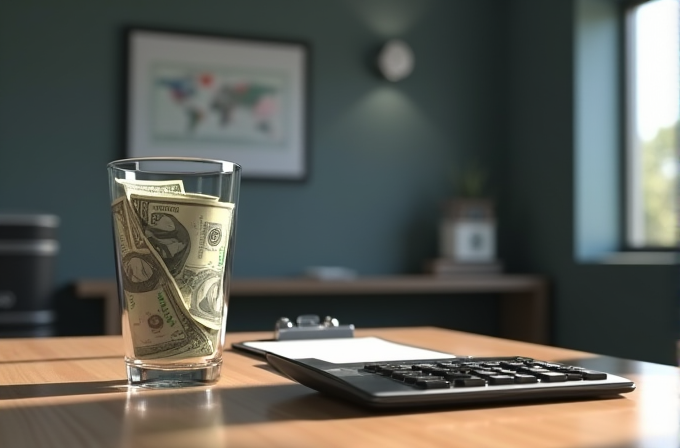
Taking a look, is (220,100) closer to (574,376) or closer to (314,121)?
(314,121)

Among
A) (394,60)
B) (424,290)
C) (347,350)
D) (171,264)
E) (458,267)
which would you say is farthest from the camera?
(394,60)

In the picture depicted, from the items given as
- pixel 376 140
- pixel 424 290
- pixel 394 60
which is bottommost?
pixel 424 290

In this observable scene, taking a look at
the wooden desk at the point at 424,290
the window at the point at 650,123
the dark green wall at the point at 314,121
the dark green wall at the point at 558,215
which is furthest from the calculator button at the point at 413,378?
the window at the point at 650,123

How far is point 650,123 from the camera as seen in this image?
3.55m

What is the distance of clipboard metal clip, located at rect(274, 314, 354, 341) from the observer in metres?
1.09

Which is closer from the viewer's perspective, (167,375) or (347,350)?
(167,375)

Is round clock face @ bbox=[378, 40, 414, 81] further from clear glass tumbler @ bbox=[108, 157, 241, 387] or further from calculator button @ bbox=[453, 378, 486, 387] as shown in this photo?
calculator button @ bbox=[453, 378, 486, 387]

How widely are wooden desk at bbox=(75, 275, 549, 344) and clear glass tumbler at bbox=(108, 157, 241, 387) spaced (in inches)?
85.7

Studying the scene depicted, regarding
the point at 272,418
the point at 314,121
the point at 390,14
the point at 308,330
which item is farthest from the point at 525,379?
the point at 390,14

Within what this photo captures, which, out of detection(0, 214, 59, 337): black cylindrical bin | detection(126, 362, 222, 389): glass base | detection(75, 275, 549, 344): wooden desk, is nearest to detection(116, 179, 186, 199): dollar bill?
detection(126, 362, 222, 389): glass base

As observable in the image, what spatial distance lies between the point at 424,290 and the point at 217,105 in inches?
46.5

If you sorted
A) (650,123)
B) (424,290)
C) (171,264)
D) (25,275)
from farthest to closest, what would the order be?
(650,123), (424,290), (25,275), (171,264)

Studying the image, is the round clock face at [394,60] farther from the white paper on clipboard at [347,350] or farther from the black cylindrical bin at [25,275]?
the white paper on clipboard at [347,350]

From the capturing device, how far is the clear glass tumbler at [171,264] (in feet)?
2.30
